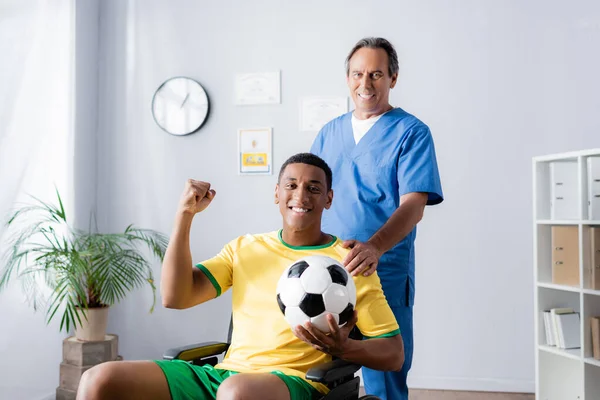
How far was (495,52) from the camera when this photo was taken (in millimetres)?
2979

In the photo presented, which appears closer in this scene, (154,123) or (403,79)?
(403,79)

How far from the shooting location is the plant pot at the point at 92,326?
270 centimetres

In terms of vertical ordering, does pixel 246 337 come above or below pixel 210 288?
below

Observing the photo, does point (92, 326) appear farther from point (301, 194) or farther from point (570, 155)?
point (570, 155)

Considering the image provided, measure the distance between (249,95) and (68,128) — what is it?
0.98 metres

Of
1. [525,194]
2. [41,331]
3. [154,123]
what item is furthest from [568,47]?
[41,331]

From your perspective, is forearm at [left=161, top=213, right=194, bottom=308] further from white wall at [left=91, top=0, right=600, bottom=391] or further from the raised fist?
white wall at [left=91, top=0, right=600, bottom=391]

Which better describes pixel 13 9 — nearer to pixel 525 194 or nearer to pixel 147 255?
pixel 147 255

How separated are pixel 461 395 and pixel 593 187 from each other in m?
1.23

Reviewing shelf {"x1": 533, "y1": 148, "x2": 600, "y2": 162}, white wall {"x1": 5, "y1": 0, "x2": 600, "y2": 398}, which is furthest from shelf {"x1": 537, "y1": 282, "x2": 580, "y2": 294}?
shelf {"x1": 533, "y1": 148, "x2": 600, "y2": 162}

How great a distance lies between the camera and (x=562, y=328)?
99.6 inches

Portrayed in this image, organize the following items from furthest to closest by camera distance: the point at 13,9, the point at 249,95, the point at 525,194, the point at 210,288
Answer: the point at 249,95
the point at 525,194
the point at 13,9
the point at 210,288

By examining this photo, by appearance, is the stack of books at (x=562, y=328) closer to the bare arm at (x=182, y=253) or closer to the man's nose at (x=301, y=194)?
A: the man's nose at (x=301, y=194)

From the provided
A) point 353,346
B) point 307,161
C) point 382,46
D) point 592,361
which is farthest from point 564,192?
point 353,346
